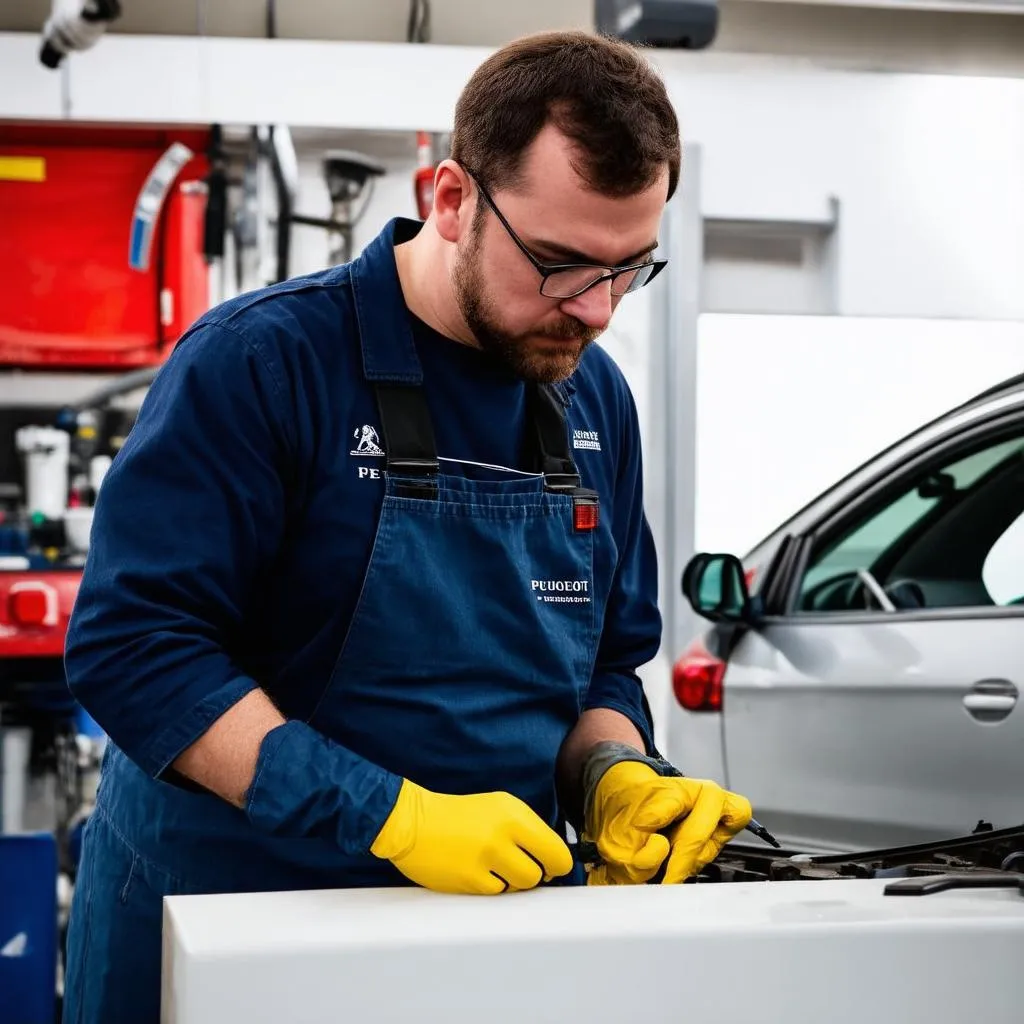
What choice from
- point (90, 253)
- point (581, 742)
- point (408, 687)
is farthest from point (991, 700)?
point (90, 253)

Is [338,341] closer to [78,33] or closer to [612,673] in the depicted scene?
[612,673]

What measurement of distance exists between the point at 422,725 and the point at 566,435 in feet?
1.14

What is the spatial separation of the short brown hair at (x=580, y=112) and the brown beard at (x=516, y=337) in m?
0.09

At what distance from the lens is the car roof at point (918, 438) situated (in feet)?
8.25

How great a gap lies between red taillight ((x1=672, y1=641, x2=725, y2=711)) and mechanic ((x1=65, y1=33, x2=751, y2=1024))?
4.84 feet

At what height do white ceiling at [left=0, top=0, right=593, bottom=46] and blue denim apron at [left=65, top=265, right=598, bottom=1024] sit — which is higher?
white ceiling at [left=0, top=0, right=593, bottom=46]

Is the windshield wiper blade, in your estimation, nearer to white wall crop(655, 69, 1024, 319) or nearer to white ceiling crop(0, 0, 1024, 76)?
white wall crop(655, 69, 1024, 319)

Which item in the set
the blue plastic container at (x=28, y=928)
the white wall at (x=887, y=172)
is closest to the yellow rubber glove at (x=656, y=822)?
the blue plastic container at (x=28, y=928)

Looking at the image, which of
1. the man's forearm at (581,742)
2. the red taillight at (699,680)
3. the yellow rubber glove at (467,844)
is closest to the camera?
the yellow rubber glove at (467,844)

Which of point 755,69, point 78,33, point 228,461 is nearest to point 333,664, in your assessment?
point 228,461

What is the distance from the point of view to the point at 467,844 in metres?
1.08

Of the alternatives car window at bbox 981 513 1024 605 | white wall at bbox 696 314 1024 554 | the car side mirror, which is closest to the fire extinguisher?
white wall at bbox 696 314 1024 554

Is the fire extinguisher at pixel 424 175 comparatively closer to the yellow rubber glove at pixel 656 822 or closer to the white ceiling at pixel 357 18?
the white ceiling at pixel 357 18

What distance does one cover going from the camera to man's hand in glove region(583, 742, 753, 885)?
1.31 m
